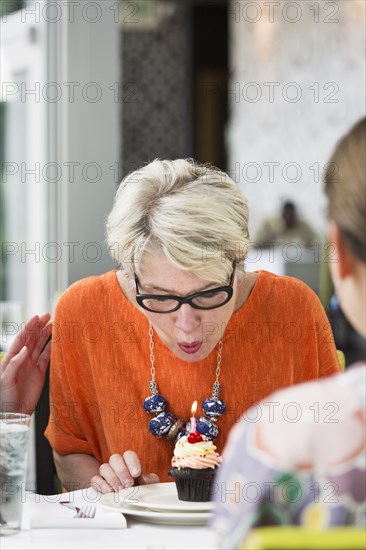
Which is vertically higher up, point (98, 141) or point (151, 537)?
point (98, 141)

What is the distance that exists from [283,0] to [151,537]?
7.83 m

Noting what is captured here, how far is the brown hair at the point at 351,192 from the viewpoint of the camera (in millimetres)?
1005

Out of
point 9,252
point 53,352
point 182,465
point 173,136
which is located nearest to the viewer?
point 182,465

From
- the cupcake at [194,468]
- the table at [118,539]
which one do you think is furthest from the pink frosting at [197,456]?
the table at [118,539]

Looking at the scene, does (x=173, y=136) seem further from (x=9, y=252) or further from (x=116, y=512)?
(x=116, y=512)

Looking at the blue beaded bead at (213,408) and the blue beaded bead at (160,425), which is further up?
the blue beaded bead at (213,408)

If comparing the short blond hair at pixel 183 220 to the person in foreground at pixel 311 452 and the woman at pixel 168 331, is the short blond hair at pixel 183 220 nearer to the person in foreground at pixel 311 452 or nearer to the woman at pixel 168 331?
the woman at pixel 168 331

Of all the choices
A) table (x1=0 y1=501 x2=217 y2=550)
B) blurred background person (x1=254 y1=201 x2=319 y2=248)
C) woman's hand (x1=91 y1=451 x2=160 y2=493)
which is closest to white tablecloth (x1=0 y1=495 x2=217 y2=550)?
table (x1=0 y1=501 x2=217 y2=550)

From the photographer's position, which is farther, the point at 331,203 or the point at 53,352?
the point at 53,352

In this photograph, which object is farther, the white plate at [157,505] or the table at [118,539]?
the white plate at [157,505]

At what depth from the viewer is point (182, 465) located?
169 cm

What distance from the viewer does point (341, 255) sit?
106 cm

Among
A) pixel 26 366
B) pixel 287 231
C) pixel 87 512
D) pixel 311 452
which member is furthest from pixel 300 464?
pixel 287 231

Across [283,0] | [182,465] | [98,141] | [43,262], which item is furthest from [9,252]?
[283,0]
